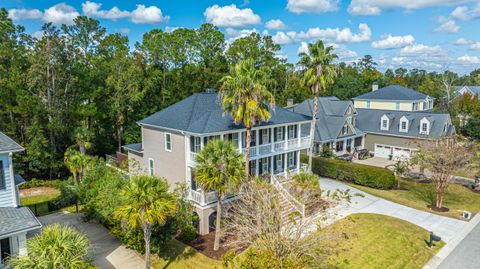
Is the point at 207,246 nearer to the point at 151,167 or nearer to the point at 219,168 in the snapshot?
the point at 219,168

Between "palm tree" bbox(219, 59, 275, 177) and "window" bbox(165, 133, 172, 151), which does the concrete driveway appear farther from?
"palm tree" bbox(219, 59, 275, 177)

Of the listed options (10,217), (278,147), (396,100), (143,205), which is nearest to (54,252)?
(143,205)

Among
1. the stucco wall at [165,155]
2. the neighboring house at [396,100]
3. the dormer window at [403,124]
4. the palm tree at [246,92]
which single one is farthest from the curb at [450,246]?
the neighboring house at [396,100]

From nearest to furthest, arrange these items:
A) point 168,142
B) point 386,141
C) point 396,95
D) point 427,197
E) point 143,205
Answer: point 143,205, point 168,142, point 427,197, point 386,141, point 396,95

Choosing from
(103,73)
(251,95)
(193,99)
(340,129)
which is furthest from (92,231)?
(340,129)

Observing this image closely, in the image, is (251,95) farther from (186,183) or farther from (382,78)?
(382,78)

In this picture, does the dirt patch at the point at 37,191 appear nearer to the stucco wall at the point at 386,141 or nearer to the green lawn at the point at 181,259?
the green lawn at the point at 181,259

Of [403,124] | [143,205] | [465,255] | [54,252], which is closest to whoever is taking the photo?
[54,252]
